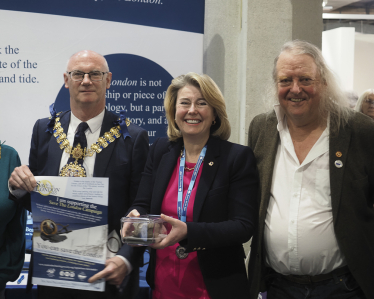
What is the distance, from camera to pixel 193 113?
2.03m

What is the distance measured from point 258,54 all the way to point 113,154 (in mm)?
2052

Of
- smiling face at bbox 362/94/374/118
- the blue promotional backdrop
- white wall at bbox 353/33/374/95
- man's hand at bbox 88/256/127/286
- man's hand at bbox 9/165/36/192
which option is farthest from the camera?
white wall at bbox 353/33/374/95

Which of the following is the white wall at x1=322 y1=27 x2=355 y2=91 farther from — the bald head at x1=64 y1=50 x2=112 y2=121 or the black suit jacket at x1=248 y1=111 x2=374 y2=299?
the bald head at x1=64 y1=50 x2=112 y2=121

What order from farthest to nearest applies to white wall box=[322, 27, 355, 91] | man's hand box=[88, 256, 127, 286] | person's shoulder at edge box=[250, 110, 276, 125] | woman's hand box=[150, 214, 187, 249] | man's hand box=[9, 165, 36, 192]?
white wall box=[322, 27, 355, 91] → person's shoulder at edge box=[250, 110, 276, 125] → man's hand box=[9, 165, 36, 192] → man's hand box=[88, 256, 127, 286] → woman's hand box=[150, 214, 187, 249]

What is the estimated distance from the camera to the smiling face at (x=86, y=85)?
7.05 feet

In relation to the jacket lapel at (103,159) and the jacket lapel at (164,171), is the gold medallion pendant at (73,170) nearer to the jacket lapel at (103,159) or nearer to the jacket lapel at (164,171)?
the jacket lapel at (103,159)

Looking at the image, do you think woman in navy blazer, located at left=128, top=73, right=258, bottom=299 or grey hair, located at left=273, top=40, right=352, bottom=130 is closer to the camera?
woman in navy blazer, located at left=128, top=73, right=258, bottom=299

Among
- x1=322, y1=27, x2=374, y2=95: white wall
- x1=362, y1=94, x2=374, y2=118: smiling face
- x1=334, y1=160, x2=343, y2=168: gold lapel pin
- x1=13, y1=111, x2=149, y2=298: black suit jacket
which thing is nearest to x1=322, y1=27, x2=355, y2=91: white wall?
x1=322, y1=27, x2=374, y2=95: white wall

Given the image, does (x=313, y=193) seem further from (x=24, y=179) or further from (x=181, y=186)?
(x=24, y=179)

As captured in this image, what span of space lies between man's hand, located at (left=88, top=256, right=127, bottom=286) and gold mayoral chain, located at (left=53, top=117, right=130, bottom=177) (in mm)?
507

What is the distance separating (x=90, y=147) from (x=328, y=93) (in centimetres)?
135

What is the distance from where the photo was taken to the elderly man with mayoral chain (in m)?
2.09

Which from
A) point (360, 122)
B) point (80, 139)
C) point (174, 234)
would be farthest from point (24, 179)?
point (360, 122)

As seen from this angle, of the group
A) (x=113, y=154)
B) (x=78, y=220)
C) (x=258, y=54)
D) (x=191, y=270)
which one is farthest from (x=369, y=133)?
(x=258, y=54)
